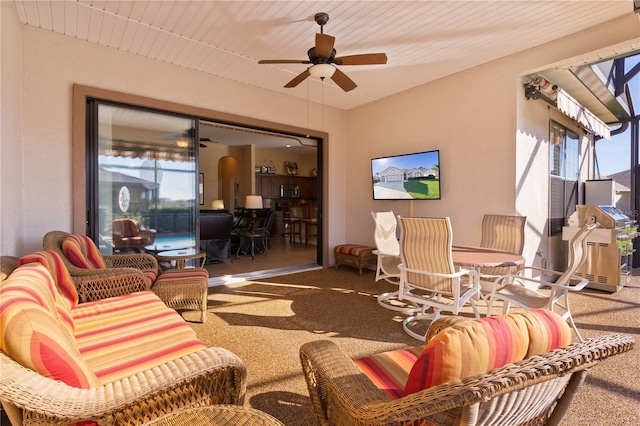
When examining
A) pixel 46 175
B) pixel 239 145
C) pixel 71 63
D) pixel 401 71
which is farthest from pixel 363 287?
pixel 239 145

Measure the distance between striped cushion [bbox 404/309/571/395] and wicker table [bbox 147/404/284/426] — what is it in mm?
460

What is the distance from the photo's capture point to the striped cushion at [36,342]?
37.7 inches

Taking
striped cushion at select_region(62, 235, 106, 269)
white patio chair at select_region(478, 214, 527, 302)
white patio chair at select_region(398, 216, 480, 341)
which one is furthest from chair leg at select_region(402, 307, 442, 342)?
striped cushion at select_region(62, 235, 106, 269)

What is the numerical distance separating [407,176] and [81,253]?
4.37 metres

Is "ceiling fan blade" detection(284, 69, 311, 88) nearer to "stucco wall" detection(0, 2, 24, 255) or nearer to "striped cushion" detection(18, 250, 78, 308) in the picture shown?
"stucco wall" detection(0, 2, 24, 255)

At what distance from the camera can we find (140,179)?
13.3 ft

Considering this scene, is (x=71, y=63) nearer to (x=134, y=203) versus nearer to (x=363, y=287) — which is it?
(x=134, y=203)

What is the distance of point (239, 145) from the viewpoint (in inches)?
411

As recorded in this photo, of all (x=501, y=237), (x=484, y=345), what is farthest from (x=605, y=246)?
(x=484, y=345)

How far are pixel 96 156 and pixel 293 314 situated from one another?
3.01m

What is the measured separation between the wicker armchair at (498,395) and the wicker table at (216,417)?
0.27m

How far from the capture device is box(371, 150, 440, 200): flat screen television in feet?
15.6

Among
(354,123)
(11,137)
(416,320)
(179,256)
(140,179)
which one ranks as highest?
(354,123)

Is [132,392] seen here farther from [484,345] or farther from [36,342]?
[484,345]
